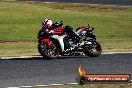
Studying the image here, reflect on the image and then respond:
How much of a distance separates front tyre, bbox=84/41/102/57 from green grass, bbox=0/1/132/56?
419 cm

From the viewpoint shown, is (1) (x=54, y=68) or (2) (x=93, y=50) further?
(2) (x=93, y=50)

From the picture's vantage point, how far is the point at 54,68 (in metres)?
15.6

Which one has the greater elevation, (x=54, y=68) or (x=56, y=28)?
(x=56, y=28)

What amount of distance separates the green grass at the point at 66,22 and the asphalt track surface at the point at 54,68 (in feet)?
14.7

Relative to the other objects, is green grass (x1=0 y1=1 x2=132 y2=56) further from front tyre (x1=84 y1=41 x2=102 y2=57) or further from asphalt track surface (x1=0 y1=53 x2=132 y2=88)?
asphalt track surface (x1=0 y1=53 x2=132 y2=88)

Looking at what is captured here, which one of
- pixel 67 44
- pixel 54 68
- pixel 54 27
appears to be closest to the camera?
pixel 54 68

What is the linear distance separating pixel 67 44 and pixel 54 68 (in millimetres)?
3279

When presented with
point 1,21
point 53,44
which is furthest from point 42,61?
point 1,21

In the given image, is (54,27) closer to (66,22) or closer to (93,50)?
(93,50)

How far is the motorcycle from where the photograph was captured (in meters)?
18.1

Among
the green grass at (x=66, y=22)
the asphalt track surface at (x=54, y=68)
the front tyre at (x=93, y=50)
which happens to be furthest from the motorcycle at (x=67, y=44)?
the green grass at (x=66, y=22)

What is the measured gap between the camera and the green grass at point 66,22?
26.5 m

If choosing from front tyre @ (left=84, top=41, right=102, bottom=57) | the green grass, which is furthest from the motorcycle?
the green grass

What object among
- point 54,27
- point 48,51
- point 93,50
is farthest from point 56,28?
point 93,50
